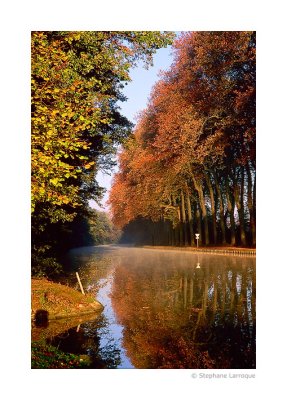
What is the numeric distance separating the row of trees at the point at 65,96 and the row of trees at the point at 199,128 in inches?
210

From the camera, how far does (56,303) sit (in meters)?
14.3

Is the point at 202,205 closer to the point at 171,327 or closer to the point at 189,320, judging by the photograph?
the point at 189,320

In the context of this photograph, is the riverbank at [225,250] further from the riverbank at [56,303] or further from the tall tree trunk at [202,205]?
the riverbank at [56,303]

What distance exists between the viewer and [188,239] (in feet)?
153

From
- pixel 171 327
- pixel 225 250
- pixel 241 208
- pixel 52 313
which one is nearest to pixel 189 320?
pixel 171 327

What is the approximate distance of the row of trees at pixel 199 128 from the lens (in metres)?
23.9

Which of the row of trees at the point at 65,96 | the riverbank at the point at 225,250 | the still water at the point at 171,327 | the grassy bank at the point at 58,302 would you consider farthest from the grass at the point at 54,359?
the riverbank at the point at 225,250

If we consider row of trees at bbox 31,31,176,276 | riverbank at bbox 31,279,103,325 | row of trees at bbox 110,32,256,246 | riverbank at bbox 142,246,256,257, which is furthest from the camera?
riverbank at bbox 142,246,256,257

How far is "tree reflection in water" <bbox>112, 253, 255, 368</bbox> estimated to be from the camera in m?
9.88

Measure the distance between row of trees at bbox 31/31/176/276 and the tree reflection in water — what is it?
13.0ft

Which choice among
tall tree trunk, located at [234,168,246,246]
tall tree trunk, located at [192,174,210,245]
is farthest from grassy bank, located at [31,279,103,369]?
tall tree trunk, located at [192,174,210,245]

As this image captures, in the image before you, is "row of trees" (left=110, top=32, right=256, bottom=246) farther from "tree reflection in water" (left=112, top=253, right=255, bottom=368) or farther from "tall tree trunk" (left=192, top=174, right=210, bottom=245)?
"tree reflection in water" (left=112, top=253, right=255, bottom=368)
